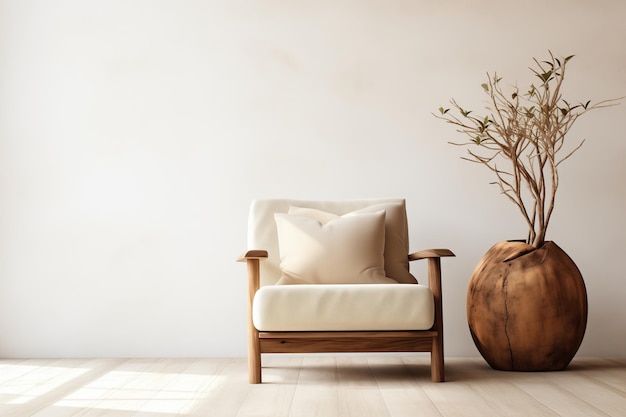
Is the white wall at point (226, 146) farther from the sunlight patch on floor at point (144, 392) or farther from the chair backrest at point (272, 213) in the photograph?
the sunlight patch on floor at point (144, 392)

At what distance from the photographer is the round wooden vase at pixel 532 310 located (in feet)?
12.3

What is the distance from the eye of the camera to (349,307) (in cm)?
342

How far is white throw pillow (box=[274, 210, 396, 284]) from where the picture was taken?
151 inches

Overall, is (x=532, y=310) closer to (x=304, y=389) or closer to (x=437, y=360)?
(x=437, y=360)

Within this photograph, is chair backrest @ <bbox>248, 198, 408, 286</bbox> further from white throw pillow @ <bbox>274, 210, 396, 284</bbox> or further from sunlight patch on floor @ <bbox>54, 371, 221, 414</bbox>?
sunlight patch on floor @ <bbox>54, 371, 221, 414</bbox>

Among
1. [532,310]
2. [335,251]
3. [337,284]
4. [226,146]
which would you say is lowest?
[532,310]

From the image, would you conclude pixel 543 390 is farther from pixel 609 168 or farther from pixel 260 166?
pixel 260 166

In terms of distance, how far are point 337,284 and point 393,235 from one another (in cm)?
52

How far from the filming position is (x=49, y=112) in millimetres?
4680

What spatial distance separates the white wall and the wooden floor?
392mm

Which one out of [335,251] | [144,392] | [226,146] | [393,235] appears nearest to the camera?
[144,392]

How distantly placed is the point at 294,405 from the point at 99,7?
293 cm

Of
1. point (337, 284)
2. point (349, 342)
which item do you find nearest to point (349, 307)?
point (349, 342)

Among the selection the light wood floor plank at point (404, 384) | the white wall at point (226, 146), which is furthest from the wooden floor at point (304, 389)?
the white wall at point (226, 146)
